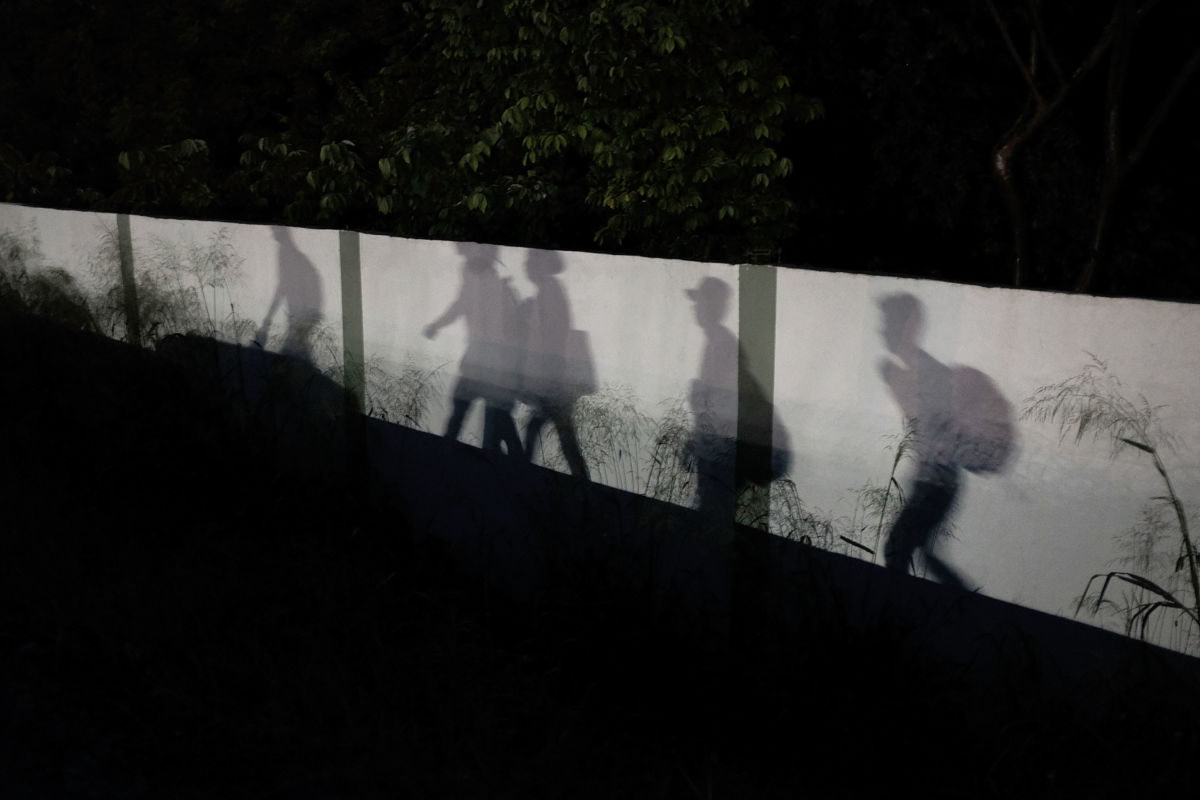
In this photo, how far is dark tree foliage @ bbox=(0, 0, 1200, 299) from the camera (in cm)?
822

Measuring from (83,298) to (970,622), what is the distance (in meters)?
7.10

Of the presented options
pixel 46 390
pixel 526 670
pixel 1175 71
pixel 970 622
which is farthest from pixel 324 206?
pixel 1175 71

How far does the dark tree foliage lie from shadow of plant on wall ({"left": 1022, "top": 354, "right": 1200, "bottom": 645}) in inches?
146

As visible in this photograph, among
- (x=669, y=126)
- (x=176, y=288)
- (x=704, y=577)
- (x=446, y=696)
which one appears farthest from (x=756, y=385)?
(x=176, y=288)

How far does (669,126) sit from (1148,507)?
16.5 feet

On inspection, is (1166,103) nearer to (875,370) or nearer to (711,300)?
(711,300)

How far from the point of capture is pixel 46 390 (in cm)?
671

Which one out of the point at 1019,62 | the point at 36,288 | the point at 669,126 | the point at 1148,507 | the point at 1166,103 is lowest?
the point at 36,288

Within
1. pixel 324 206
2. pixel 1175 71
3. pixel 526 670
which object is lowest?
pixel 526 670

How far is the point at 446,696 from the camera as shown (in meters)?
3.65

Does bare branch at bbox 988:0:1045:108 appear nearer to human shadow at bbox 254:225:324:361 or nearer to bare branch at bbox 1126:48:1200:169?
bare branch at bbox 1126:48:1200:169

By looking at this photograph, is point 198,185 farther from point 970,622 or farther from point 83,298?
point 970,622

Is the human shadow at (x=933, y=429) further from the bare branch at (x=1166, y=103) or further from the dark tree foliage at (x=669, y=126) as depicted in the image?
the bare branch at (x=1166, y=103)

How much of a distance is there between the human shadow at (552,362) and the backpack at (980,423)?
1599mm
